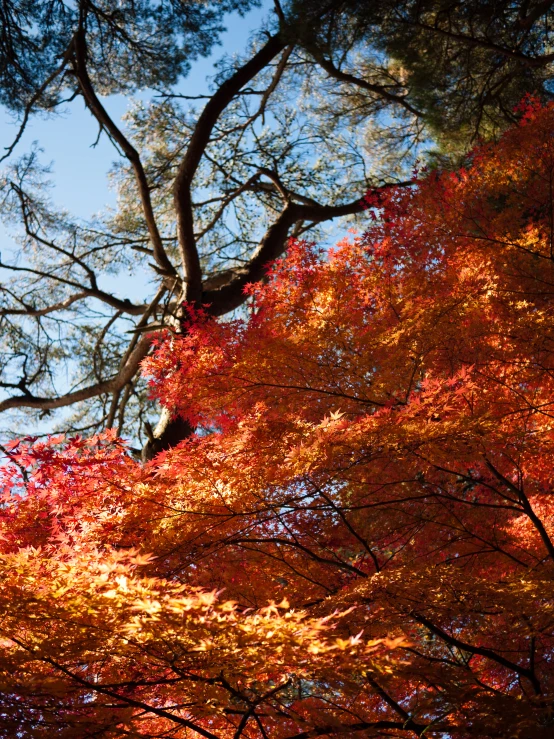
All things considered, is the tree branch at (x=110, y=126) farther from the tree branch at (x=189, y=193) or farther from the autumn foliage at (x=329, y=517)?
the autumn foliage at (x=329, y=517)

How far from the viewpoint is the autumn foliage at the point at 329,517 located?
2.42m

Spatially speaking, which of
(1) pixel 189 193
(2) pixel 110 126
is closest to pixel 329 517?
(1) pixel 189 193

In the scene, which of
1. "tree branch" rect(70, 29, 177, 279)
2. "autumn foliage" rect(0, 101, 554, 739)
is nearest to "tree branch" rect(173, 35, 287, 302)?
"tree branch" rect(70, 29, 177, 279)

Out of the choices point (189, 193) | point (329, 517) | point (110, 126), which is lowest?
point (329, 517)

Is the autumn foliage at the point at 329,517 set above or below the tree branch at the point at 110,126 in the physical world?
below

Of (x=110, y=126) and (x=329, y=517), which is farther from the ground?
(x=110, y=126)

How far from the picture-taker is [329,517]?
14.8ft

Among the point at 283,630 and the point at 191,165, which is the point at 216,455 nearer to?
the point at 283,630

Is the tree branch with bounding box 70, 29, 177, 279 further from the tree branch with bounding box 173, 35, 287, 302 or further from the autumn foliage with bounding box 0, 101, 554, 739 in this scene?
the autumn foliage with bounding box 0, 101, 554, 739

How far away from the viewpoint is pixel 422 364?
182 inches

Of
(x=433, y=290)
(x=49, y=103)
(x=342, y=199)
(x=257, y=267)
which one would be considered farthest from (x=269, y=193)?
(x=433, y=290)

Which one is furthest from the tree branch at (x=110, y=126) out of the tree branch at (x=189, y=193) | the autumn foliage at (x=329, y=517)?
the autumn foliage at (x=329, y=517)

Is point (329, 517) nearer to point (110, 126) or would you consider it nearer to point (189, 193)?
point (189, 193)

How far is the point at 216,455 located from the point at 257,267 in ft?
16.4
